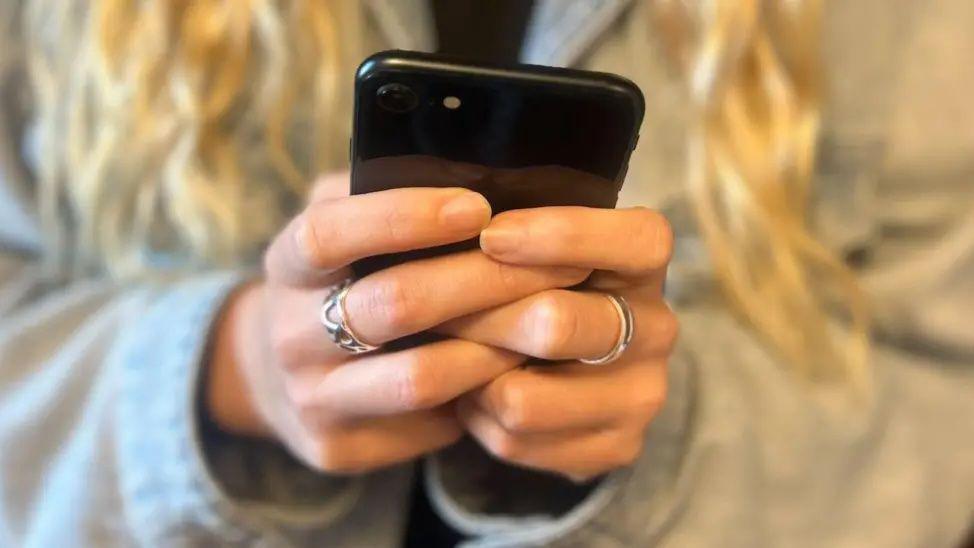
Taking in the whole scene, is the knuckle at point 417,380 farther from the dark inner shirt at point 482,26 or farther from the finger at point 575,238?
the dark inner shirt at point 482,26

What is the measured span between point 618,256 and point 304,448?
186mm

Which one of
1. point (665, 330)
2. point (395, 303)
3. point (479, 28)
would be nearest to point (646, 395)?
point (665, 330)

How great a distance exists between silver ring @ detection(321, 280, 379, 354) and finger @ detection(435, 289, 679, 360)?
0.12 feet

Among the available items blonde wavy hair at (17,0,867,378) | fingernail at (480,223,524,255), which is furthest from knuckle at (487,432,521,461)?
blonde wavy hair at (17,0,867,378)

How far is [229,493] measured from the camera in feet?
1.47

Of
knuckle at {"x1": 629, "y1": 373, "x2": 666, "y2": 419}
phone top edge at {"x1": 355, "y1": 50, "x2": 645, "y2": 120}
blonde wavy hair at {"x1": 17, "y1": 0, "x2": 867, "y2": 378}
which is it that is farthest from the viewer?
blonde wavy hair at {"x1": 17, "y1": 0, "x2": 867, "y2": 378}

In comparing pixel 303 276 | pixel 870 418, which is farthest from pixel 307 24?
pixel 870 418

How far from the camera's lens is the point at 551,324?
0.32 m

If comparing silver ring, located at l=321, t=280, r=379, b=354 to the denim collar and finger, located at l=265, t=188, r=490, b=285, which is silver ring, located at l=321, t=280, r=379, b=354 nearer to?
finger, located at l=265, t=188, r=490, b=285

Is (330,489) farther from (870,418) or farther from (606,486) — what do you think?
(870,418)

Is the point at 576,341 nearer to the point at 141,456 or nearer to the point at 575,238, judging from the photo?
the point at 575,238

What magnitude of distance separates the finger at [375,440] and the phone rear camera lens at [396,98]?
16cm

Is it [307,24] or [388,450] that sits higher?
[307,24]

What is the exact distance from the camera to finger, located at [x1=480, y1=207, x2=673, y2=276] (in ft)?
1.02
